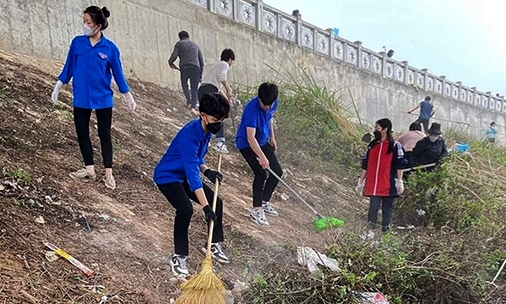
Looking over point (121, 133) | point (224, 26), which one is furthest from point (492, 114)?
point (121, 133)

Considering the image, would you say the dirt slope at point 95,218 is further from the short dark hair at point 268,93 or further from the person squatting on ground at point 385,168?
the short dark hair at point 268,93

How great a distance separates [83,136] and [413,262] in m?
2.88

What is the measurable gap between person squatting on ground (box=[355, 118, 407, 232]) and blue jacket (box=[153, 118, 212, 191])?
8.25 feet

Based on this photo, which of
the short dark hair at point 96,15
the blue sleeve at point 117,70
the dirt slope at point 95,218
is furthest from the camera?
the blue sleeve at point 117,70

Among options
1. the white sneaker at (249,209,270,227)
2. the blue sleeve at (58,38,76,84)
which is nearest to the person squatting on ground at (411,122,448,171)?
the white sneaker at (249,209,270,227)

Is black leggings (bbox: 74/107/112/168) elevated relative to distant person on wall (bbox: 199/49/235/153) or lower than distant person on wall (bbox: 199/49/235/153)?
lower

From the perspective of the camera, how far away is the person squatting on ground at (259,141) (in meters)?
4.52

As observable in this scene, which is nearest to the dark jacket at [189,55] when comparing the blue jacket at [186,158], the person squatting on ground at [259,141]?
the person squatting on ground at [259,141]

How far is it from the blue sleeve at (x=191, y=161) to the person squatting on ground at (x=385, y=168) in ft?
8.55

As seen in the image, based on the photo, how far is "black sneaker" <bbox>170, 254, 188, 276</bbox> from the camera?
3.44 m

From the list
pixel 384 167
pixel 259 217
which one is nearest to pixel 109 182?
pixel 259 217

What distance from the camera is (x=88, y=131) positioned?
4312 millimetres

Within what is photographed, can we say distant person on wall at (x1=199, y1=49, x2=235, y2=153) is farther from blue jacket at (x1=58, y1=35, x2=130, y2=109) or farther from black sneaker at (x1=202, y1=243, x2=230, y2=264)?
black sneaker at (x1=202, y1=243, x2=230, y2=264)

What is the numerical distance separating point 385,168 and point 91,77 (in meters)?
3.12
